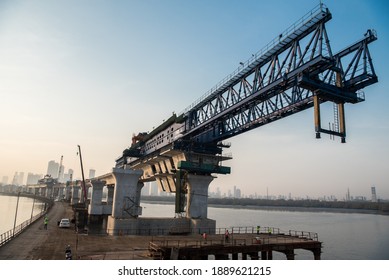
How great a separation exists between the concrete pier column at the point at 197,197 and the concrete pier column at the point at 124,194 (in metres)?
9.18

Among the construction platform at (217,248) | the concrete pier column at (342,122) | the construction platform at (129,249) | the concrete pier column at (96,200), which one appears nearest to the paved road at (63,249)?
the construction platform at (129,249)

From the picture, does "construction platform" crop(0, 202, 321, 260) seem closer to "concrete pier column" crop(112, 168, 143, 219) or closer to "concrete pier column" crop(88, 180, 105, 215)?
"concrete pier column" crop(112, 168, 143, 219)

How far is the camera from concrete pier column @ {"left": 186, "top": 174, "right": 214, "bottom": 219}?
49469 mm

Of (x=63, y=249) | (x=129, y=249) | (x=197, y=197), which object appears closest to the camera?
(x=129, y=249)

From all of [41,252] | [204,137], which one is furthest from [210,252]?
[204,137]

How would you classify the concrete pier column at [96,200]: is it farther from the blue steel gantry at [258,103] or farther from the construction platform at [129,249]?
the construction platform at [129,249]

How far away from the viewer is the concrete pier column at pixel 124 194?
46.2m

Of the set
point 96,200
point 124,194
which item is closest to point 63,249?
point 124,194

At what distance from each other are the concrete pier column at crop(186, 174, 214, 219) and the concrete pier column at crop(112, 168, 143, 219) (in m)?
9.18

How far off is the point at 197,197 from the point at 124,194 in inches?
499

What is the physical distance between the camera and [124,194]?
4712 cm

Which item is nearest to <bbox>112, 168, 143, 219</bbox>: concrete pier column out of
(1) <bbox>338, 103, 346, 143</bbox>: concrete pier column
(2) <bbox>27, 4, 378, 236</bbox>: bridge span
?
(2) <bbox>27, 4, 378, 236</bbox>: bridge span

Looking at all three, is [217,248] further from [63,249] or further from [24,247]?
[24,247]
